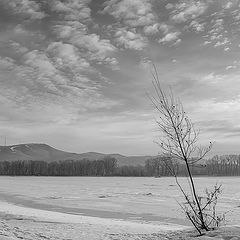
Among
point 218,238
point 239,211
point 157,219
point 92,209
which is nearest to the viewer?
point 218,238

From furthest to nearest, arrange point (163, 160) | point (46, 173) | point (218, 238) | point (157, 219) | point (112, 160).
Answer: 1. point (112, 160)
2. point (46, 173)
3. point (157, 219)
4. point (163, 160)
5. point (218, 238)

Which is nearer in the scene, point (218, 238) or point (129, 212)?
point (218, 238)

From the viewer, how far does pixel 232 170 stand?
155375mm

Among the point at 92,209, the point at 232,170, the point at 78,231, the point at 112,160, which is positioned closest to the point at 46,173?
the point at 112,160

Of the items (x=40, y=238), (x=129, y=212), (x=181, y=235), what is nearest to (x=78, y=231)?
(x=40, y=238)

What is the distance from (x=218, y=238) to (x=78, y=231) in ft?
15.2

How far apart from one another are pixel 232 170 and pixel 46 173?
76.9m

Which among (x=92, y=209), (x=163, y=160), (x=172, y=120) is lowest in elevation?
(x=92, y=209)

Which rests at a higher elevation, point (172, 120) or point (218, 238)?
point (172, 120)

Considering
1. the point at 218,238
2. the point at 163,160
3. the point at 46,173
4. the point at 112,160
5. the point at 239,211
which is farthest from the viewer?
the point at 112,160

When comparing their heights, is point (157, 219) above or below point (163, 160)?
below

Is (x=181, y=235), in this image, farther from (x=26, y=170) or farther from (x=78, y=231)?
(x=26, y=170)

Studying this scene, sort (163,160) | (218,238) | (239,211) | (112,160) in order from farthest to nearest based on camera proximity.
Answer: (112,160)
(239,211)
(163,160)
(218,238)

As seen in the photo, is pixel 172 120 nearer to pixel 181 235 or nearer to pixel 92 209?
pixel 181 235
